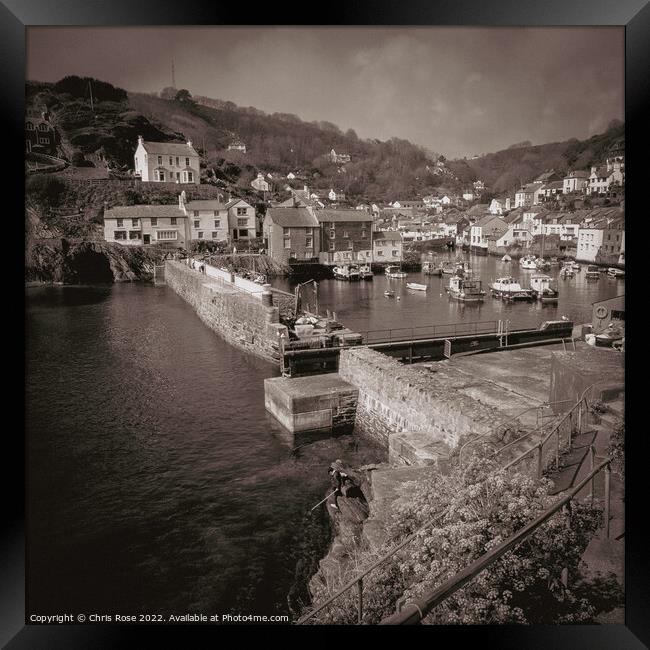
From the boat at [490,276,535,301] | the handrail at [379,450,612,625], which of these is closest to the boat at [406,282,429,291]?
the boat at [490,276,535,301]

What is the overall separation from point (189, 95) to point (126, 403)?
13.6 ft

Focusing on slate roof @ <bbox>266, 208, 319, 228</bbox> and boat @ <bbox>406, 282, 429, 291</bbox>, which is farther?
boat @ <bbox>406, 282, 429, 291</bbox>

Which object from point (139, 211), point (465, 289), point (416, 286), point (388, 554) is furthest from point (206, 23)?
point (465, 289)

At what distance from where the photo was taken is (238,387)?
9.84 metres

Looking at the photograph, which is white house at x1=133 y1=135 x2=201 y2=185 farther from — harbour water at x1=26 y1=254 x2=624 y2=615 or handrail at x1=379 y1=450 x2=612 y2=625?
handrail at x1=379 y1=450 x2=612 y2=625

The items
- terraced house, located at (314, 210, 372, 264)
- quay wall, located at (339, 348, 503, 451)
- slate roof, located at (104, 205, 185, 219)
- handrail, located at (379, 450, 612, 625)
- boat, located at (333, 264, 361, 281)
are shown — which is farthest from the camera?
boat, located at (333, 264, 361, 281)

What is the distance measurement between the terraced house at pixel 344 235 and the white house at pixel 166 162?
6.97 feet

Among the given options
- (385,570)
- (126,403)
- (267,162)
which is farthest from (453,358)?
(385,570)

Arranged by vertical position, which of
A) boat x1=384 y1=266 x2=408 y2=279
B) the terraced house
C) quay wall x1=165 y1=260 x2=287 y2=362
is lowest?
quay wall x1=165 y1=260 x2=287 y2=362

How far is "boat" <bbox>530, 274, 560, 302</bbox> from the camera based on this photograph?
27.1ft

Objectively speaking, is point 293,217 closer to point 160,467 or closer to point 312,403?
point 312,403

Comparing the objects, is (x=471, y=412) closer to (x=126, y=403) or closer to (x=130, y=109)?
(x=126, y=403)

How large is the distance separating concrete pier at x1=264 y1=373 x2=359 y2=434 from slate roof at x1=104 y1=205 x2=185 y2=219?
10.7 feet
